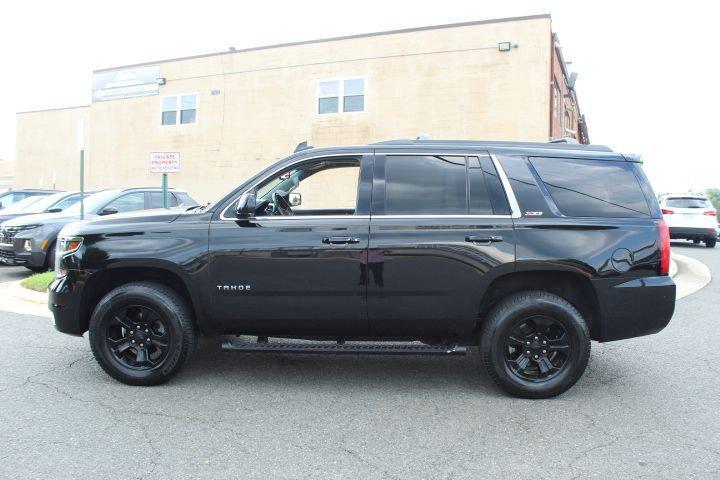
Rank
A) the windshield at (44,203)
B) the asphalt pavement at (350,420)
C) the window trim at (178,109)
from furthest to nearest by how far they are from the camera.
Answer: the window trim at (178,109) → the windshield at (44,203) → the asphalt pavement at (350,420)

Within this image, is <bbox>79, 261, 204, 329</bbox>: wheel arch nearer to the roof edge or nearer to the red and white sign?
the red and white sign

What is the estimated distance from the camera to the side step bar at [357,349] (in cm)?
436

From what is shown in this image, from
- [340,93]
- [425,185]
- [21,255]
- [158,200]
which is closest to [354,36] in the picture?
[340,93]

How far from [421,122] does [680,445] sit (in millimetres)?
16646

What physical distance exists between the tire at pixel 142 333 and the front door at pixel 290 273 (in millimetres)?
329

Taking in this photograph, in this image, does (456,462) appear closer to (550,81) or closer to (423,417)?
(423,417)

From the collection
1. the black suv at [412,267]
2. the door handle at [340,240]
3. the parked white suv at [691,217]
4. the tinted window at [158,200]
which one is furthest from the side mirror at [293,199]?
the parked white suv at [691,217]

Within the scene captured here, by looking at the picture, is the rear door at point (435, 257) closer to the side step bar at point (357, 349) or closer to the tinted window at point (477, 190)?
the tinted window at point (477, 190)

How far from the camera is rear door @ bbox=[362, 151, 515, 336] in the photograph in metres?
4.34

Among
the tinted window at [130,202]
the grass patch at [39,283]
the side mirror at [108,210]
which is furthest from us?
the tinted window at [130,202]

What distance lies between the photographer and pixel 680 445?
3617 mm

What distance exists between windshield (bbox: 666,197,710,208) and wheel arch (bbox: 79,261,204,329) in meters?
17.3

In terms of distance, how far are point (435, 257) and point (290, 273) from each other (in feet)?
3.66

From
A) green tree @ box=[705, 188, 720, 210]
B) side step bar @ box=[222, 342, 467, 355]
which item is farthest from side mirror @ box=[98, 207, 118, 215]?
green tree @ box=[705, 188, 720, 210]
